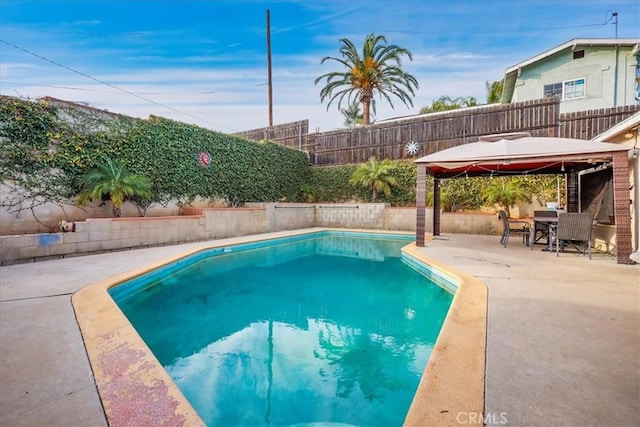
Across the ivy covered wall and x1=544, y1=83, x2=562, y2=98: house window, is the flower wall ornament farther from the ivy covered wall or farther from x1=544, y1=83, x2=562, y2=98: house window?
x1=544, y1=83, x2=562, y2=98: house window

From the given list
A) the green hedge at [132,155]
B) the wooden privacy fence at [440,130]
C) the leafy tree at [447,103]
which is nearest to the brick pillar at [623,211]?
the wooden privacy fence at [440,130]

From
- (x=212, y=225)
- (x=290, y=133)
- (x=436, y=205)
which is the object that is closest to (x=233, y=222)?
(x=212, y=225)

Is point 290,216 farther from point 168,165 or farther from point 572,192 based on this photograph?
point 572,192

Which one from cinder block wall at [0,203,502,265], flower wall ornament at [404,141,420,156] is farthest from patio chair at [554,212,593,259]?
flower wall ornament at [404,141,420,156]

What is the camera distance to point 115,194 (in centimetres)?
655

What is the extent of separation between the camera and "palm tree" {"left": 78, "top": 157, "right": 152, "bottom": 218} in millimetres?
6516

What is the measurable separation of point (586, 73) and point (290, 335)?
1566 centimetres

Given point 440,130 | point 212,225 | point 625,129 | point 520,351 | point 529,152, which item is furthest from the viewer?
point 440,130

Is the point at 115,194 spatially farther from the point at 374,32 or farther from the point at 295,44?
the point at 374,32

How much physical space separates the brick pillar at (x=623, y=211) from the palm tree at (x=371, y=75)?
964 cm

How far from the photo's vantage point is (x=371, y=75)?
13742 millimetres

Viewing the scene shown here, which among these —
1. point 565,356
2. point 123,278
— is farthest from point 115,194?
point 565,356

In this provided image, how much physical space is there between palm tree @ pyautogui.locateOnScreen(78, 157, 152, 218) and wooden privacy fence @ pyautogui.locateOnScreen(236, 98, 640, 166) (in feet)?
26.9

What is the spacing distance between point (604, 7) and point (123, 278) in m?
18.0
